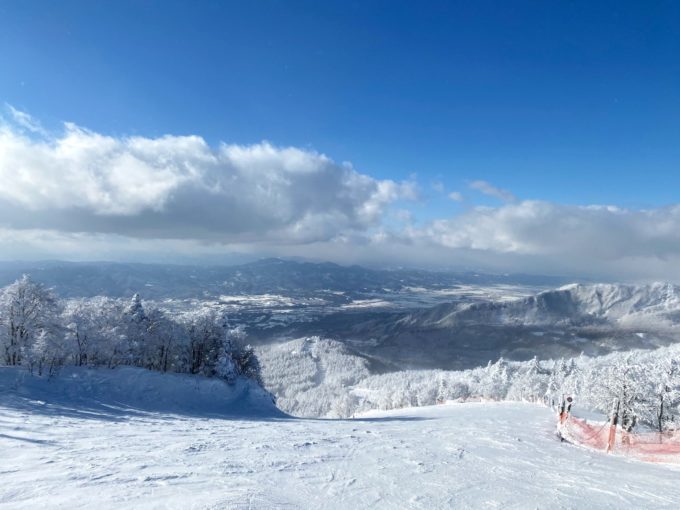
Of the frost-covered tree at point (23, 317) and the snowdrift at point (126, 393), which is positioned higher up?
the frost-covered tree at point (23, 317)

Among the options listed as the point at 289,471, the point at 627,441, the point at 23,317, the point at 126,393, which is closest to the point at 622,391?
the point at 627,441

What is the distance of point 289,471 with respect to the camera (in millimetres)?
13680

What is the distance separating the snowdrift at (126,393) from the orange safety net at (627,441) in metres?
27.3

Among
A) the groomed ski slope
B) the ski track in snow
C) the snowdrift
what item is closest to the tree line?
the snowdrift

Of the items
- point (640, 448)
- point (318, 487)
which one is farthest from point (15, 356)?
point (640, 448)

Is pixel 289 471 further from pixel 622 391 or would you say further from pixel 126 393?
pixel 622 391

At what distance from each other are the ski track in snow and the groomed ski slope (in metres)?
0.04

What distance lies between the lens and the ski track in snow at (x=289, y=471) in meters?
10.5

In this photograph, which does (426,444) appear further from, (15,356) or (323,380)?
(323,380)

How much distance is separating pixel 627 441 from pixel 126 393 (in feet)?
123

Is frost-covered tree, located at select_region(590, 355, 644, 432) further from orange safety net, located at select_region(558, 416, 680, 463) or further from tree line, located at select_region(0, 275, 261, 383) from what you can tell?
tree line, located at select_region(0, 275, 261, 383)

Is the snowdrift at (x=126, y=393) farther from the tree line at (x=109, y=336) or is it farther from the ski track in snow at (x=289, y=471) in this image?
the ski track in snow at (x=289, y=471)

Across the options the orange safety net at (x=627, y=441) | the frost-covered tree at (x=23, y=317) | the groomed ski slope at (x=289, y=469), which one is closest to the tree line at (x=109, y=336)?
the frost-covered tree at (x=23, y=317)

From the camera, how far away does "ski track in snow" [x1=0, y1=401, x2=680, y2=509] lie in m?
10.5
